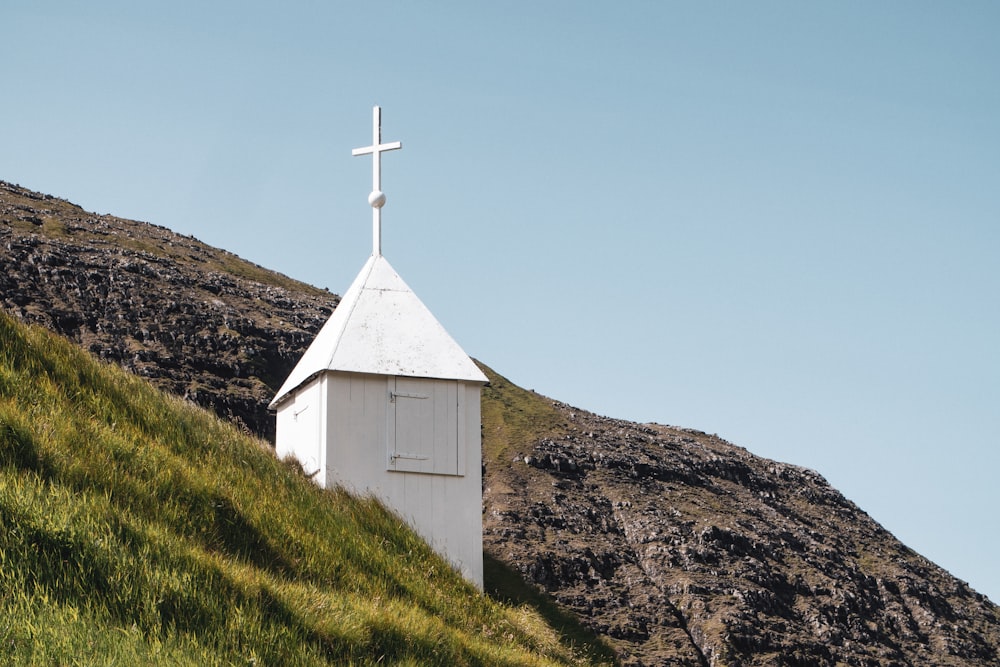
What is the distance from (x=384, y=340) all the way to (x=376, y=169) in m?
3.56

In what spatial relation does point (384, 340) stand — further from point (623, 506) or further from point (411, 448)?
point (623, 506)

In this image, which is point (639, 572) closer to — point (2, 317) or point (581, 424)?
point (581, 424)

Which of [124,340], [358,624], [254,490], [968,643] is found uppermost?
[124,340]

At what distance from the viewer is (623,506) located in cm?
6494

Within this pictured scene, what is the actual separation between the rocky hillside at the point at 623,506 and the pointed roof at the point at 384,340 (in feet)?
86.8

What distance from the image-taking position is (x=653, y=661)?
4681 centimetres

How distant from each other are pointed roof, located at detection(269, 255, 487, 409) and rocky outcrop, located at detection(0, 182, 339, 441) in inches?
1643

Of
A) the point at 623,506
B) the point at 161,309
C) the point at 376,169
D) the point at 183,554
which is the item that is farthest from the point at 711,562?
the point at 183,554

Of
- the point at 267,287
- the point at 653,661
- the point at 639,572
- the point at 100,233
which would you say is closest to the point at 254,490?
the point at 653,661

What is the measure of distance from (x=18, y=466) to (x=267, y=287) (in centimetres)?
8008

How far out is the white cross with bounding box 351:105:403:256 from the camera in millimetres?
20797

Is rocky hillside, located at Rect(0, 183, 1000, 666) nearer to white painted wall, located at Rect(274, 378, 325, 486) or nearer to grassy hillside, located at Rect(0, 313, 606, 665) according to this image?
white painted wall, located at Rect(274, 378, 325, 486)

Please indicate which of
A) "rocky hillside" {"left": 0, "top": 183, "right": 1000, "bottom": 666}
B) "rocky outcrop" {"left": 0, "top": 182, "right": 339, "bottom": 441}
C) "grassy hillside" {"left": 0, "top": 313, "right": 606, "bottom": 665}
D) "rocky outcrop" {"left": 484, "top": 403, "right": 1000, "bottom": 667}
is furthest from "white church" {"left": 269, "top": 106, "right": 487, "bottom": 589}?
"rocky outcrop" {"left": 0, "top": 182, "right": 339, "bottom": 441}

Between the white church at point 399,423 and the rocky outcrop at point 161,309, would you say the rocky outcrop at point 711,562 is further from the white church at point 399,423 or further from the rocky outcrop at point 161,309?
the white church at point 399,423
